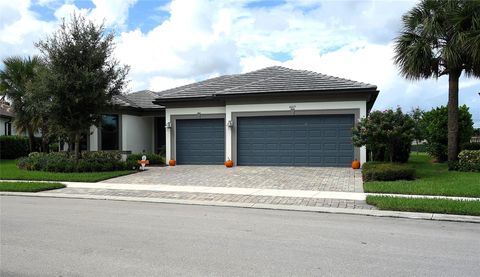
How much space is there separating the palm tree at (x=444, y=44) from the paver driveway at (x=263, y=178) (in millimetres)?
5012

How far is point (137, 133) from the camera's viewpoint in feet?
83.2

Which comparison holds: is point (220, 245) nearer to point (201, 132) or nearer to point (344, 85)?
point (344, 85)

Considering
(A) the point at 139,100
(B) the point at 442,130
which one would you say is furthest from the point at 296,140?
(A) the point at 139,100

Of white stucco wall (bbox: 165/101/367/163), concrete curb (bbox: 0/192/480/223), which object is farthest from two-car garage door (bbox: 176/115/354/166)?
concrete curb (bbox: 0/192/480/223)

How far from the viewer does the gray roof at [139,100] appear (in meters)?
24.4

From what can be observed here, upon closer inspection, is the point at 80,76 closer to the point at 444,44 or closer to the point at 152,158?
the point at 152,158

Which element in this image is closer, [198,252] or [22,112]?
[198,252]

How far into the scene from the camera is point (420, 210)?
9156 millimetres

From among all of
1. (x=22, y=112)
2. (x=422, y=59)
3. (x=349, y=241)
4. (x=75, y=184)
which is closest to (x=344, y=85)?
(x=422, y=59)

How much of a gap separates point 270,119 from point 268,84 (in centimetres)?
177

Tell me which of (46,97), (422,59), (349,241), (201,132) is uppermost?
(422,59)

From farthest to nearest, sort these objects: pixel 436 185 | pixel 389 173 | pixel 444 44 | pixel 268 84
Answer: pixel 268 84 → pixel 444 44 → pixel 389 173 → pixel 436 185

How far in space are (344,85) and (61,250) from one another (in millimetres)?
15728

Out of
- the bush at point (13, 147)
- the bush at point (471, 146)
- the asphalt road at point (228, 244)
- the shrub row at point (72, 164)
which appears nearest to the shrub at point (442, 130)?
the bush at point (471, 146)
